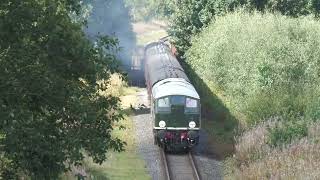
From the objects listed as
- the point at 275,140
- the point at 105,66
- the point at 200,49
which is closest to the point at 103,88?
the point at 105,66

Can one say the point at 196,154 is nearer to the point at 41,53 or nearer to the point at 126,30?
the point at 41,53

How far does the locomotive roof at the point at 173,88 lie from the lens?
21.8 m

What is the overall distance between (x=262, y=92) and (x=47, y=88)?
16.9 metres

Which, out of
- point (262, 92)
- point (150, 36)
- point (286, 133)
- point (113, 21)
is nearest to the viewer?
point (286, 133)

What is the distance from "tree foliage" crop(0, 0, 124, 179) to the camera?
8898mm

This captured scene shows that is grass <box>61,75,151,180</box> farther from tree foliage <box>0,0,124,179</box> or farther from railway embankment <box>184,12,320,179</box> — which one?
tree foliage <box>0,0,124,179</box>

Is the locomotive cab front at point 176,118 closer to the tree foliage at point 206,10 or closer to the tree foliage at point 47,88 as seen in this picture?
the tree foliage at point 47,88

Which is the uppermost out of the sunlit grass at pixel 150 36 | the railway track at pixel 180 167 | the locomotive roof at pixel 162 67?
the sunlit grass at pixel 150 36

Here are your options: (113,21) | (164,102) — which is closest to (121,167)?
(164,102)

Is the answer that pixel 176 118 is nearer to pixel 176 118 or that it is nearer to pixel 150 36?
pixel 176 118

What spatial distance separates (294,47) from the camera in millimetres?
25891

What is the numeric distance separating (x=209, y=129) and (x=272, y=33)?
21.0 ft

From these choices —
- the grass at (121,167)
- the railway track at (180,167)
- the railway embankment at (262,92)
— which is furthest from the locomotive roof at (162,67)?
the railway track at (180,167)

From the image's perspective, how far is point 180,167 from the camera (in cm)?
2009
